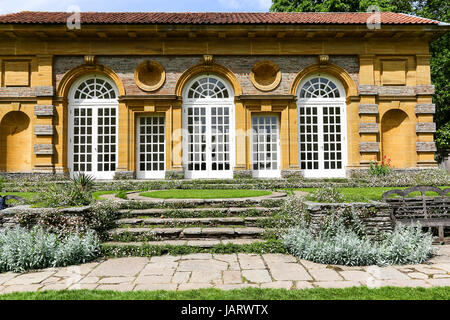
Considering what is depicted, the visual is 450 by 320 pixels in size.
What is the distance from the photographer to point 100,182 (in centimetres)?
1108

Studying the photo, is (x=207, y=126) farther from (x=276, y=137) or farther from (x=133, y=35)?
Answer: (x=133, y=35)

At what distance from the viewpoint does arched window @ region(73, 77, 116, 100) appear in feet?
40.6

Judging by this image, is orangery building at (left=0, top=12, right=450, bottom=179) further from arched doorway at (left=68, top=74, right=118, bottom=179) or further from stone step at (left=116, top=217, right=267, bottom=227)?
stone step at (left=116, top=217, right=267, bottom=227)

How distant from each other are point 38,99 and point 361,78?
1297 centimetres

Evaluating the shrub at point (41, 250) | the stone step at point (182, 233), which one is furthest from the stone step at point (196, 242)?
the shrub at point (41, 250)

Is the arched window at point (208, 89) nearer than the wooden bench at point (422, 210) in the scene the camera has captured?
No

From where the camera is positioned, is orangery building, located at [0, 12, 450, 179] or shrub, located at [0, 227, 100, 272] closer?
shrub, located at [0, 227, 100, 272]

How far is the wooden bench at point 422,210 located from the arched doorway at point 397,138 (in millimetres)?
6880

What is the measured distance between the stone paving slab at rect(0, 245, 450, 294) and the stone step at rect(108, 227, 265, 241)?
34.7 inches

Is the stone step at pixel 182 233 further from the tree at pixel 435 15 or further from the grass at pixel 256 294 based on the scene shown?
the tree at pixel 435 15

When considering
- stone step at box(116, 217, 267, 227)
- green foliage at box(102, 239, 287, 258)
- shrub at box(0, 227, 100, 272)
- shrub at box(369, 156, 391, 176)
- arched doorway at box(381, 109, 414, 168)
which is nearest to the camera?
shrub at box(0, 227, 100, 272)

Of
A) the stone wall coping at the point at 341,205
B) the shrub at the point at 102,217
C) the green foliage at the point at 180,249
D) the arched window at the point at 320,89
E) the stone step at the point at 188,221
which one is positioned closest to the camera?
the green foliage at the point at 180,249

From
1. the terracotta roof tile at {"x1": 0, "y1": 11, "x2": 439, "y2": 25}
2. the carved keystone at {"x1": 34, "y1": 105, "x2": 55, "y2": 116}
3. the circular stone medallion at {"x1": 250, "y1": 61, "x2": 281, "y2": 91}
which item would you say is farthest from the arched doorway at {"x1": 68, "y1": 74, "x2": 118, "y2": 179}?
the circular stone medallion at {"x1": 250, "y1": 61, "x2": 281, "y2": 91}

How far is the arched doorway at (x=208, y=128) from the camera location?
1242 cm
